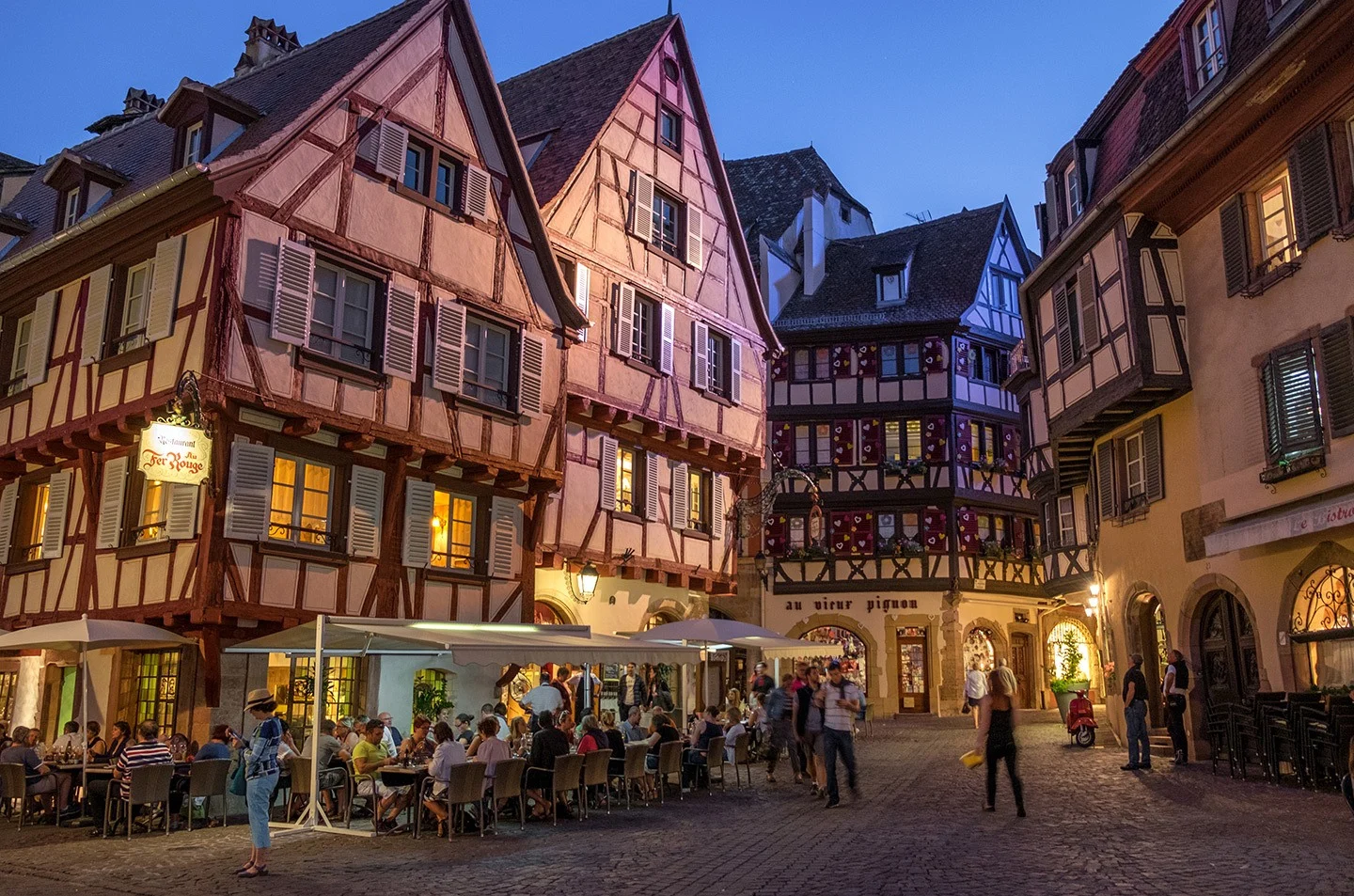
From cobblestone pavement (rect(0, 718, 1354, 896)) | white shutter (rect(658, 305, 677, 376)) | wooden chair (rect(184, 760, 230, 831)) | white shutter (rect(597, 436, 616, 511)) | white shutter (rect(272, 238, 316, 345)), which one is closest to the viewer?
cobblestone pavement (rect(0, 718, 1354, 896))

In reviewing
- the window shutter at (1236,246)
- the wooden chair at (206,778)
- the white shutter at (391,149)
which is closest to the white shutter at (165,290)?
the white shutter at (391,149)

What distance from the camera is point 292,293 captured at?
52.0ft

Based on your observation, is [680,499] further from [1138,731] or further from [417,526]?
[1138,731]

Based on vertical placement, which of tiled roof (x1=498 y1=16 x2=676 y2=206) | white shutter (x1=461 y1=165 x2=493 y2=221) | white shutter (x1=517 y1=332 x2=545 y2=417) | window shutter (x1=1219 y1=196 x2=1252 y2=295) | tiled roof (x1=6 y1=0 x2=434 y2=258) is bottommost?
white shutter (x1=517 y1=332 x2=545 y2=417)

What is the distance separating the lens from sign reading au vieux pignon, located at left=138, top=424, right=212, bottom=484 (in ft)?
44.6

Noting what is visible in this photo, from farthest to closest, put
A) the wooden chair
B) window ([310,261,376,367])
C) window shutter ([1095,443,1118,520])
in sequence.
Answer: window shutter ([1095,443,1118,520]) < window ([310,261,376,367]) < the wooden chair

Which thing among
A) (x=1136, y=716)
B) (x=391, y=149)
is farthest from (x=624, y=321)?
(x=1136, y=716)

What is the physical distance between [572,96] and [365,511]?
36.3 ft

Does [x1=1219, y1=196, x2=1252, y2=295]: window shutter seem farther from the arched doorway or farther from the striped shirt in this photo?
the striped shirt

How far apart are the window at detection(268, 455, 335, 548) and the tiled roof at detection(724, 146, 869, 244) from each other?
26.4 meters

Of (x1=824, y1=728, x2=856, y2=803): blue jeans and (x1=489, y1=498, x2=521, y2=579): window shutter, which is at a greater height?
(x1=489, y1=498, x2=521, y2=579): window shutter

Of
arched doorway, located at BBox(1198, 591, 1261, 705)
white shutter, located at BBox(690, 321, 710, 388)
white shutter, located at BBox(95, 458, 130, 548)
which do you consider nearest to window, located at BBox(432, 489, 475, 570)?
white shutter, located at BBox(95, 458, 130, 548)

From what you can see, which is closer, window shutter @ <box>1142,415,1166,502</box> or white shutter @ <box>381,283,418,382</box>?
white shutter @ <box>381,283,418,382</box>

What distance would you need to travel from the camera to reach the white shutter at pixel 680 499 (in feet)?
76.6
